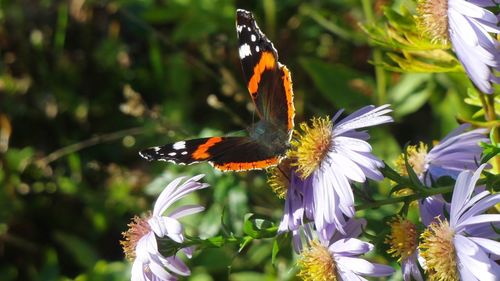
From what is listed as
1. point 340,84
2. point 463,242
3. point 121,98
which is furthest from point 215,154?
point 121,98

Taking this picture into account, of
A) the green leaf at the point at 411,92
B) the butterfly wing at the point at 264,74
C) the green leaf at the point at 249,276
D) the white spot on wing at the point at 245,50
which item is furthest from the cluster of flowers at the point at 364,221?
the green leaf at the point at 411,92

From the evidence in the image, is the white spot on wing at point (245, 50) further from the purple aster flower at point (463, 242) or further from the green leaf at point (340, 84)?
the green leaf at point (340, 84)

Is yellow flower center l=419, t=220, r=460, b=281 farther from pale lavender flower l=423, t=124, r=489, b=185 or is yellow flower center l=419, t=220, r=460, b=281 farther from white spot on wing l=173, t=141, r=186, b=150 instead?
white spot on wing l=173, t=141, r=186, b=150

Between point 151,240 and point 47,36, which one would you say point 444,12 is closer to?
point 151,240

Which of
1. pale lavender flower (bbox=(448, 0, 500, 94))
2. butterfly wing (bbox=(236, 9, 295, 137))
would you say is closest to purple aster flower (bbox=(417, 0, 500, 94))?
pale lavender flower (bbox=(448, 0, 500, 94))

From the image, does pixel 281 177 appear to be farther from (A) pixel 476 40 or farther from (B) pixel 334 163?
(A) pixel 476 40
